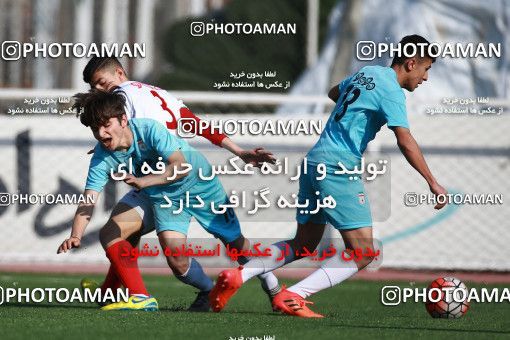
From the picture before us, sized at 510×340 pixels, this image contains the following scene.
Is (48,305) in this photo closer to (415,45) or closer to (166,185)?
(166,185)

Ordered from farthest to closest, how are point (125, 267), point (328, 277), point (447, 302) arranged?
point (125, 267), point (447, 302), point (328, 277)

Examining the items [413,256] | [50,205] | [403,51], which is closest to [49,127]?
[50,205]

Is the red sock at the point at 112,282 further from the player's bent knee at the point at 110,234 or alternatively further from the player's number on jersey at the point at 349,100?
the player's number on jersey at the point at 349,100

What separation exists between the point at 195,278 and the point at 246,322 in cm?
100

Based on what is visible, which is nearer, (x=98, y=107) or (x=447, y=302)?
(x=98, y=107)

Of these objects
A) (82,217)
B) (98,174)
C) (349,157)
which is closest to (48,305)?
(82,217)

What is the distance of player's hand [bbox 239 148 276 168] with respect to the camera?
756 cm

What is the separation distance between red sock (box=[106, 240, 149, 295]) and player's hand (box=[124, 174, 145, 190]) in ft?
2.85

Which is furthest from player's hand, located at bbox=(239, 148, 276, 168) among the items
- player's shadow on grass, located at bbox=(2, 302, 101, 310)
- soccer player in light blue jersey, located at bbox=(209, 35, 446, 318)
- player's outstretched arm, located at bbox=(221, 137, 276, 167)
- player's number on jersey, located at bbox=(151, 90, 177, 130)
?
player's shadow on grass, located at bbox=(2, 302, 101, 310)

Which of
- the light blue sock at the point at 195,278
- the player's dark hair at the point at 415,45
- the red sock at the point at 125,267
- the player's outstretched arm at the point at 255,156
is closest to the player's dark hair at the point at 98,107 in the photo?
the player's outstretched arm at the point at 255,156

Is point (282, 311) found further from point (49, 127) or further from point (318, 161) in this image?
point (49, 127)

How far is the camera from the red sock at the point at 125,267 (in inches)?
306

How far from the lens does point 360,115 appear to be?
23.9 feet

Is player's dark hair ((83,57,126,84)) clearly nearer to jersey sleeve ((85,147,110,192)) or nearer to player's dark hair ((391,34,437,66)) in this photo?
jersey sleeve ((85,147,110,192))
